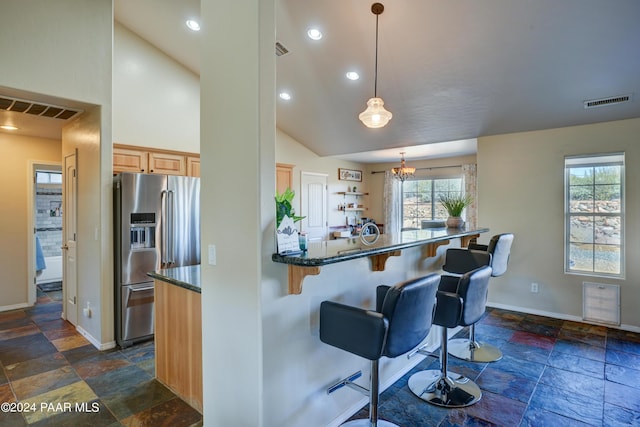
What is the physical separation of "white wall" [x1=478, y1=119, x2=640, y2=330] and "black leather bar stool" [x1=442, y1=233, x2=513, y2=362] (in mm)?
1393

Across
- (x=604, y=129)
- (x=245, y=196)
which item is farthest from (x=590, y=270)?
(x=245, y=196)

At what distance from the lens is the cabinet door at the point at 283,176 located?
613 centimetres

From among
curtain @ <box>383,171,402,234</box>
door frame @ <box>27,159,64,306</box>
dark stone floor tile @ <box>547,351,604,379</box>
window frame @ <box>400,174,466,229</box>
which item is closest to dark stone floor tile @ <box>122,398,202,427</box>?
Answer: dark stone floor tile @ <box>547,351,604,379</box>

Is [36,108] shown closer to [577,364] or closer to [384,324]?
[384,324]

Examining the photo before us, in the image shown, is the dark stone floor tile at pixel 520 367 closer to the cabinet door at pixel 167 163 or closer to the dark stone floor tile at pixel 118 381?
the dark stone floor tile at pixel 118 381

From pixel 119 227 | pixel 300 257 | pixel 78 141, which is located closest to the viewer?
pixel 300 257

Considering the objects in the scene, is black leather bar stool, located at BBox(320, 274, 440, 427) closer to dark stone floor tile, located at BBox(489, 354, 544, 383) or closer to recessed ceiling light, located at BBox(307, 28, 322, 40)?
dark stone floor tile, located at BBox(489, 354, 544, 383)

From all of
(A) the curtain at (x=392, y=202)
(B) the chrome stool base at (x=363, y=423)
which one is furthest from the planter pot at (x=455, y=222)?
(A) the curtain at (x=392, y=202)

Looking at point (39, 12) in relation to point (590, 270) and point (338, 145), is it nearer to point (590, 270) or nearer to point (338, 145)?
point (338, 145)

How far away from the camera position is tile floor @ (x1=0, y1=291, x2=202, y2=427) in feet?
7.43

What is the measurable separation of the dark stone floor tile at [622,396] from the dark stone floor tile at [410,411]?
1.31 meters

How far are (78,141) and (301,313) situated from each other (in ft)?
12.2

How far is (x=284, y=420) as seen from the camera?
182cm

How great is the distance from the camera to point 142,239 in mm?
3613
